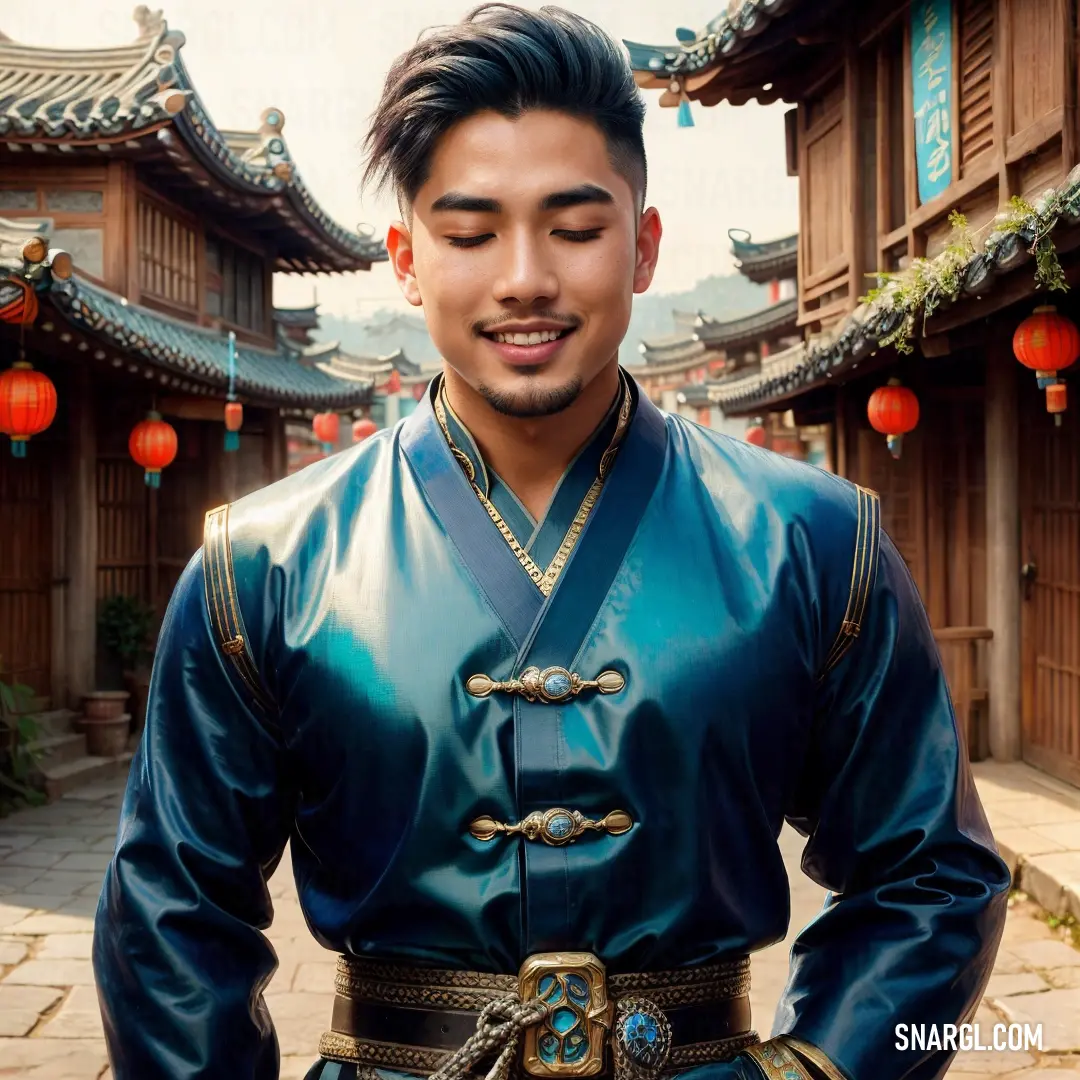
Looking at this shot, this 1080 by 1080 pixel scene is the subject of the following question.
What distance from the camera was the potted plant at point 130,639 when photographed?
38.9 feet

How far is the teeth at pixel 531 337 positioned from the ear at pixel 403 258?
0.67ft

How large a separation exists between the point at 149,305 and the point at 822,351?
7440 mm

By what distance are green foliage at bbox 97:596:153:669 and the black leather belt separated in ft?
36.1

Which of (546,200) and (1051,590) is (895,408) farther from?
(546,200)

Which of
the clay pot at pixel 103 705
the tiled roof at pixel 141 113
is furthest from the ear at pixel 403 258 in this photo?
the tiled roof at pixel 141 113

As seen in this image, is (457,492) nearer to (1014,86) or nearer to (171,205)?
(1014,86)

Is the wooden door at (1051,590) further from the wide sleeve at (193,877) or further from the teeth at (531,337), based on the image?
the wide sleeve at (193,877)

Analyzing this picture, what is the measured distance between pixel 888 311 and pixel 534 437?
6151 mm

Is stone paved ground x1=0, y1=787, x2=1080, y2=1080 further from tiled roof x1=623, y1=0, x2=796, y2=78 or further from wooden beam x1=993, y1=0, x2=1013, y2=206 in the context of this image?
tiled roof x1=623, y1=0, x2=796, y2=78

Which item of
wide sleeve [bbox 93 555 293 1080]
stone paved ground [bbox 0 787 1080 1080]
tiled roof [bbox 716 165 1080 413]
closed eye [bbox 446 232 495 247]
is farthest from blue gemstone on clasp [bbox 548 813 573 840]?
tiled roof [bbox 716 165 1080 413]

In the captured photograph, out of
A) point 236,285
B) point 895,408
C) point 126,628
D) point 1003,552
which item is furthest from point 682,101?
point 126,628

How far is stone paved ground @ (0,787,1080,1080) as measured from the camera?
4500 mm

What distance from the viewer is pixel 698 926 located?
1.59 metres

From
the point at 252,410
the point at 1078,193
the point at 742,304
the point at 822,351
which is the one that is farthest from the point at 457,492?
the point at 742,304
